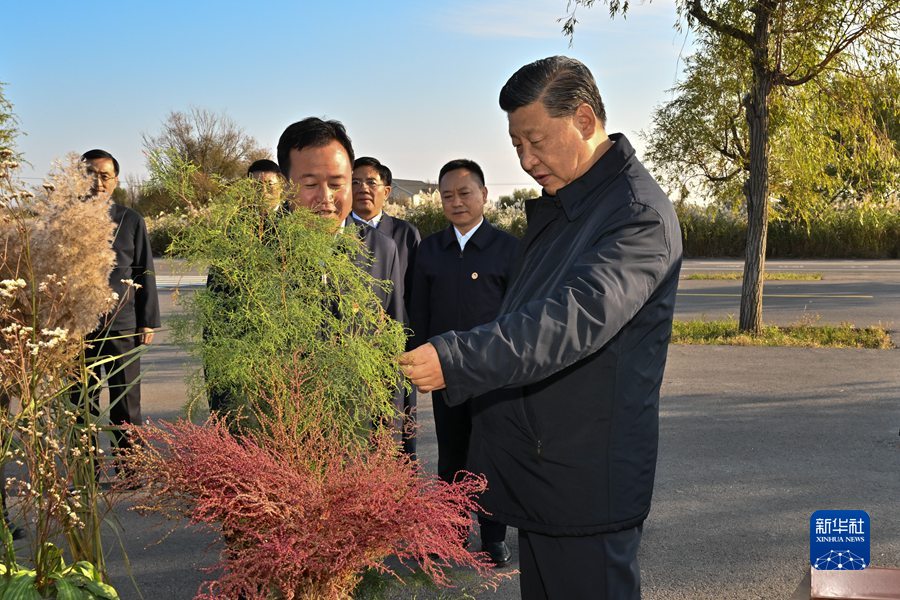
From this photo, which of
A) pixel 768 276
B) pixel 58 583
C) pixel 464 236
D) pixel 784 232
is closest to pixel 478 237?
pixel 464 236

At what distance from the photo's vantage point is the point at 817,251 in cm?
3070

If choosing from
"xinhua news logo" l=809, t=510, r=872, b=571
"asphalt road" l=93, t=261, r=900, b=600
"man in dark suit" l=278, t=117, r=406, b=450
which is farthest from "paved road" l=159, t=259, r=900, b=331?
"xinhua news logo" l=809, t=510, r=872, b=571

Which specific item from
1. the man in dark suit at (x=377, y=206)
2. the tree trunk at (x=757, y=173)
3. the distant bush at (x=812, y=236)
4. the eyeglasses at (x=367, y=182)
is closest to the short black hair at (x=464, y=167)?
the man in dark suit at (x=377, y=206)

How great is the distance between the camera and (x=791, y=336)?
12055mm

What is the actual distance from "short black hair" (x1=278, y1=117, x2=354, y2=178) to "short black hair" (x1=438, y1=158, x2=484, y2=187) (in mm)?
2681

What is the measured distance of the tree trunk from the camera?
1142 centimetres

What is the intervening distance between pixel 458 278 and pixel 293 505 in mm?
3455

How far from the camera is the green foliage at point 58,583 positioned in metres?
2.57

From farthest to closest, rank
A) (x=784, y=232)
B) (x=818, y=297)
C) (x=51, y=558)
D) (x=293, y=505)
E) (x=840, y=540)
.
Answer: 1. (x=784, y=232)
2. (x=818, y=297)
3. (x=51, y=558)
4. (x=840, y=540)
5. (x=293, y=505)

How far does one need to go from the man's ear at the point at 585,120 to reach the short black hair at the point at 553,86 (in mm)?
13

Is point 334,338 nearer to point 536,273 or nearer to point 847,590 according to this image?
point 536,273

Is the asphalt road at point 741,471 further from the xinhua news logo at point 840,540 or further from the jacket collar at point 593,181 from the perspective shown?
the xinhua news logo at point 840,540

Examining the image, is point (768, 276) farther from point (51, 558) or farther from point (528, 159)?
point (51, 558)

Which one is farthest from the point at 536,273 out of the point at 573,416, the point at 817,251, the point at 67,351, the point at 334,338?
the point at 817,251
